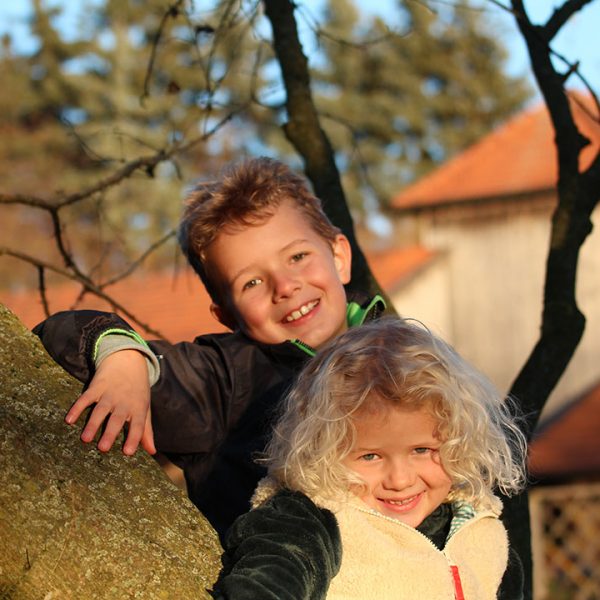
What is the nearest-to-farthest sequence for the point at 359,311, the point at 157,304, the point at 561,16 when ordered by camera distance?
the point at 359,311
the point at 561,16
the point at 157,304

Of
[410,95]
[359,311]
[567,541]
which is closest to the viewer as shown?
[359,311]

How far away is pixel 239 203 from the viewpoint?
241 centimetres

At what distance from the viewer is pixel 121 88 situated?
26.3 meters

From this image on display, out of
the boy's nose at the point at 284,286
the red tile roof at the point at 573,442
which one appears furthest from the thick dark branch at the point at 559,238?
the red tile roof at the point at 573,442

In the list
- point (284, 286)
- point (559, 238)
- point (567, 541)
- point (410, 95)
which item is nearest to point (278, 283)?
point (284, 286)

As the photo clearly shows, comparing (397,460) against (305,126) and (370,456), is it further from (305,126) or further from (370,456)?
(305,126)

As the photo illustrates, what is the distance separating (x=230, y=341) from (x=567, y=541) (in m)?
13.5

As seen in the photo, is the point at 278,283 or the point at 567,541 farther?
the point at 567,541

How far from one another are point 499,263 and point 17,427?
17.1 meters

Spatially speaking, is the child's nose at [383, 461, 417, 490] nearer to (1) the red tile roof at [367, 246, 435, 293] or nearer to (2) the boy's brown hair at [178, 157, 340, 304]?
(2) the boy's brown hair at [178, 157, 340, 304]

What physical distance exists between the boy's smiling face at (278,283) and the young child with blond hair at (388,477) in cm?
49

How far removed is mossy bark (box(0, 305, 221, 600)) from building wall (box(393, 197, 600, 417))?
15.8 meters

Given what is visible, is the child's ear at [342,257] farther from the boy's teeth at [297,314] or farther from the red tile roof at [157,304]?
the red tile roof at [157,304]

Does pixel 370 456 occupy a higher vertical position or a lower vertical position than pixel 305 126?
lower
